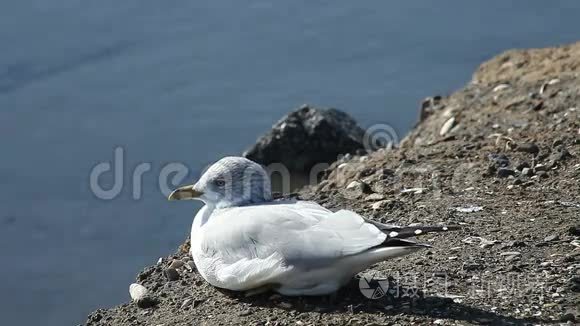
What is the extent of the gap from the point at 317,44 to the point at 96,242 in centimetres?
348

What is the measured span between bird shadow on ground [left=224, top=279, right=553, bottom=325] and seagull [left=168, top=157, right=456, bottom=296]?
2.1 inches

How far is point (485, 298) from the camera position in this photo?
5.16 m

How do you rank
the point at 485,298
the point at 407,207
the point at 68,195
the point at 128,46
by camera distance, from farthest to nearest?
1. the point at 128,46
2. the point at 68,195
3. the point at 407,207
4. the point at 485,298

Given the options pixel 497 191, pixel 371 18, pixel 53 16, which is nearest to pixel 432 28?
pixel 371 18

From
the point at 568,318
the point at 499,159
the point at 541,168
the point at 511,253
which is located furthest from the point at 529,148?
the point at 568,318

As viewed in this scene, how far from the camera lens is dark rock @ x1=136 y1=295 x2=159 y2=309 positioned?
19.0ft

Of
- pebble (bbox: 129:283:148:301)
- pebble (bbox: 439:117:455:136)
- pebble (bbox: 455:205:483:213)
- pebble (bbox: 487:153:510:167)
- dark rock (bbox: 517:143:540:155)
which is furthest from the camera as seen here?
pebble (bbox: 439:117:455:136)

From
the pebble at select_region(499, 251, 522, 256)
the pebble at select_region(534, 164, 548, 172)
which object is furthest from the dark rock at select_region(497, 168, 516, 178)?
the pebble at select_region(499, 251, 522, 256)

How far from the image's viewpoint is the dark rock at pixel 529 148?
23.5 feet

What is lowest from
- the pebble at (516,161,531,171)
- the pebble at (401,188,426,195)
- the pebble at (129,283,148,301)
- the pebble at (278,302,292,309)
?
the pebble at (278,302,292,309)

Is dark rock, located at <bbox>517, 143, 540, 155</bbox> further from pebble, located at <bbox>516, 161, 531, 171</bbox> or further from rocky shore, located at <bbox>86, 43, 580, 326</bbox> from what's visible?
pebble, located at <bbox>516, 161, 531, 171</bbox>

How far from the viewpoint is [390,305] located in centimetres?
515

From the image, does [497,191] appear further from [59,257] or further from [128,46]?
[128,46]

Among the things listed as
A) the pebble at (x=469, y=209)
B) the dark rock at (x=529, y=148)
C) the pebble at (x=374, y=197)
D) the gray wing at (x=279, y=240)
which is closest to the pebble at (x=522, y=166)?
the dark rock at (x=529, y=148)
